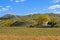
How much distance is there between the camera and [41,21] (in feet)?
477

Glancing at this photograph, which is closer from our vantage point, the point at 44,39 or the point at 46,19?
the point at 44,39

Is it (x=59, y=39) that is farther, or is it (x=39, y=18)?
(x=39, y=18)

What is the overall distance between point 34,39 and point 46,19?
13128 cm

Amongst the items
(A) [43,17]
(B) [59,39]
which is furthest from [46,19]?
(B) [59,39]

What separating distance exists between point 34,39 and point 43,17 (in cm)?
13049

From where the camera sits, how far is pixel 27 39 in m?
20.5

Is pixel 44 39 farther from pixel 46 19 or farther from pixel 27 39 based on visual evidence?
pixel 46 19

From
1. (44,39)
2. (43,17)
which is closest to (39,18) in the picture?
(43,17)

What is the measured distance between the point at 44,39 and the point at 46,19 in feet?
430

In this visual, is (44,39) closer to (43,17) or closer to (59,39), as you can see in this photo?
(59,39)

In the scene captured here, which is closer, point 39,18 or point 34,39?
point 34,39

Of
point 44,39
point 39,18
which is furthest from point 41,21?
point 44,39

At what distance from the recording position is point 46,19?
15112 centimetres

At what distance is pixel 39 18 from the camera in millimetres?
149500
